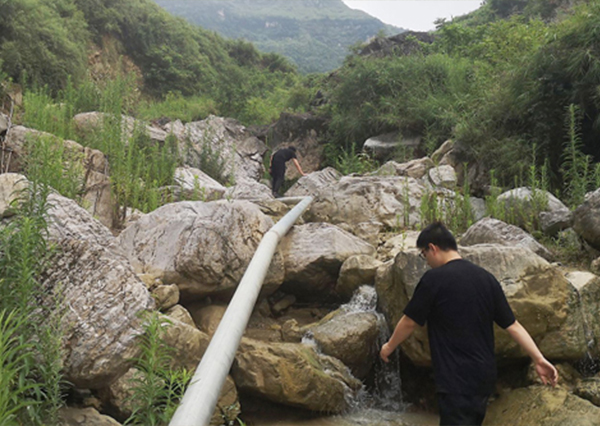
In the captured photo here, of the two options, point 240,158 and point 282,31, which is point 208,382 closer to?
point 240,158

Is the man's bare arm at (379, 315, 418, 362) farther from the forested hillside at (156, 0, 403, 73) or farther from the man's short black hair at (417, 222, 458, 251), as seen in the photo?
the forested hillside at (156, 0, 403, 73)

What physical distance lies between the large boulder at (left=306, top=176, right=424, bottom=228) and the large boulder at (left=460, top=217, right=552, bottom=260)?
1.47 metres

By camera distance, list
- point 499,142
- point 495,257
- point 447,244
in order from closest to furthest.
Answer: point 447,244
point 495,257
point 499,142

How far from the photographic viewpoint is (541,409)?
11.3ft

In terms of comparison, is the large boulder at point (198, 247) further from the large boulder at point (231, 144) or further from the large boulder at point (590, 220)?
the large boulder at point (231, 144)

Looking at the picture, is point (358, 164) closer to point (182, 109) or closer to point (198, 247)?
point (198, 247)

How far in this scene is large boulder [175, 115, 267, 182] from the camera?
12.5 m

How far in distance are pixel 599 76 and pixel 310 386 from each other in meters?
6.85

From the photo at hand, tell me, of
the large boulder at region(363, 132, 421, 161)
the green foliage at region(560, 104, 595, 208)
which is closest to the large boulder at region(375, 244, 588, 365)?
the green foliage at region(560, 104, 595, 208)

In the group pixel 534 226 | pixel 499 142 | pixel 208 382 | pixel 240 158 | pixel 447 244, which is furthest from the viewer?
pixel 240 158

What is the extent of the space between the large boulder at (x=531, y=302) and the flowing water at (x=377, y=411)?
0.44 meters

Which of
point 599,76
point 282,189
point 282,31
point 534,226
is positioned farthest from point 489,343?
point 282,31

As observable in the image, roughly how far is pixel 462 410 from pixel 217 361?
133 cm

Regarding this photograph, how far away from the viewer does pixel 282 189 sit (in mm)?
13125
